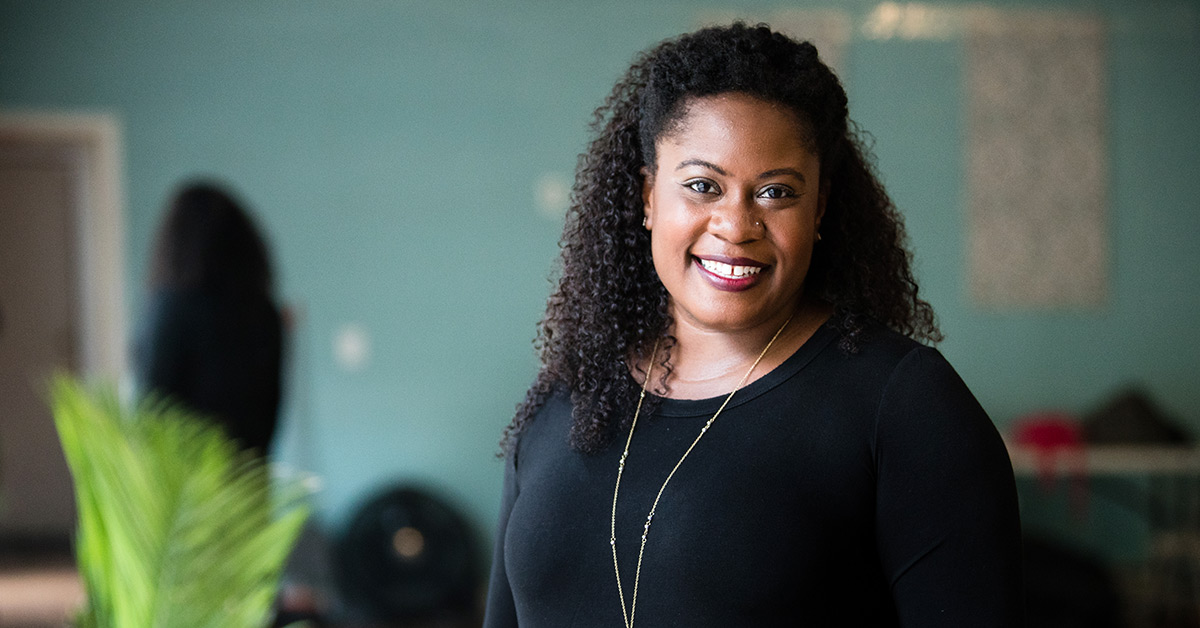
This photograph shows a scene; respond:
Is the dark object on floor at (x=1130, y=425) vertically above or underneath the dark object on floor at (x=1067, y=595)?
above

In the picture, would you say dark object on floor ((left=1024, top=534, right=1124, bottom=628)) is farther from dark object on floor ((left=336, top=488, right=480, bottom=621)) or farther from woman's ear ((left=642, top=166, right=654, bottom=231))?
woman's ear ((left=642, top=166, right=654, bottom=231))

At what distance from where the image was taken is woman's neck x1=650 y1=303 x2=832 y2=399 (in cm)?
107

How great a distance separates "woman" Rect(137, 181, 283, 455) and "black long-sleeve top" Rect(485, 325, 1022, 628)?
5.94 ft

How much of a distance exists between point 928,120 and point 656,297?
3.69 m

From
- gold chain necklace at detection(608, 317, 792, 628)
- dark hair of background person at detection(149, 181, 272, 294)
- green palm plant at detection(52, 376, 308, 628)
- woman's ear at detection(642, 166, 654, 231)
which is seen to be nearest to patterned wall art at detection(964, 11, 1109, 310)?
dark hair of background person at detection(149, 181, 272, 294)

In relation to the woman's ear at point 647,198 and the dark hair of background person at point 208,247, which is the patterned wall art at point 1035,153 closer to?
the dark hair of background person at point 208,247

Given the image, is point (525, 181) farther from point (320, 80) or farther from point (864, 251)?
point (864, 251)

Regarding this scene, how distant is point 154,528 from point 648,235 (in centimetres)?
65

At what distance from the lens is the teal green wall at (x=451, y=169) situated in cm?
427

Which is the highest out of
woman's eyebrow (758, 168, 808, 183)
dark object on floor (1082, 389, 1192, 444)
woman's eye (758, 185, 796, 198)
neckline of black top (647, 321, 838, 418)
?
woman's eyebrow (758, 168, 808, 183)

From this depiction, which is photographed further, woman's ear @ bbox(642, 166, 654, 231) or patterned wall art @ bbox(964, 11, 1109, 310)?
patterned wall art @ bbox(964, 11, 1109, 310)

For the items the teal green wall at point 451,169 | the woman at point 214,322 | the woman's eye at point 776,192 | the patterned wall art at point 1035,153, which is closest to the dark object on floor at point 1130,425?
the teal green wall at point 451,169

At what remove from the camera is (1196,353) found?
4547 mm

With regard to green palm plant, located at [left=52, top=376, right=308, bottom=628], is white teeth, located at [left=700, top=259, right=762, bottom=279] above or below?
above
